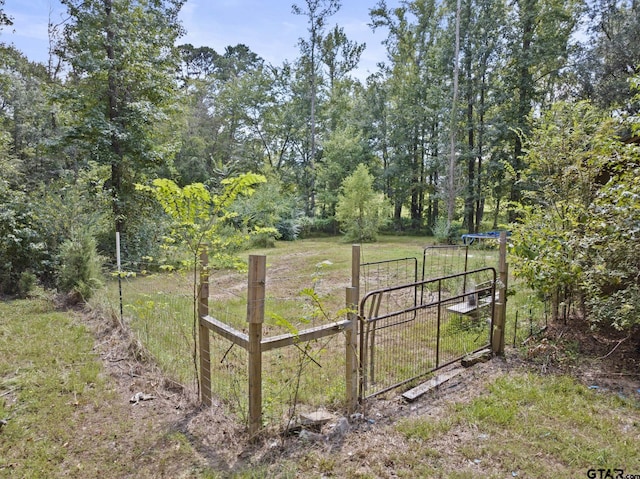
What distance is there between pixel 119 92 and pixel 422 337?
30.2ft

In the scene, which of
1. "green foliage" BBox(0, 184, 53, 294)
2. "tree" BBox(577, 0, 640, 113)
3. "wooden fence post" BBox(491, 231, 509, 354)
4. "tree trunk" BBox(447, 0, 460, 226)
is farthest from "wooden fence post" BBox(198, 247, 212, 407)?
"tree trunk" BBox(447, 0, 460, 226)

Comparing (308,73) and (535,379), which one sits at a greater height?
(308,73)

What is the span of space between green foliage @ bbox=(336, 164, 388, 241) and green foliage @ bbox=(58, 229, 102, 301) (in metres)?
11.2

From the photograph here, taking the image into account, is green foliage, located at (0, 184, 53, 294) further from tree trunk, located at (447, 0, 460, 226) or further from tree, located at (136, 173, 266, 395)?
tree trunk, located at (447, 0, 460, 226)

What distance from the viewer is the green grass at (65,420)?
2.21 metres

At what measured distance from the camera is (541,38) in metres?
14.8

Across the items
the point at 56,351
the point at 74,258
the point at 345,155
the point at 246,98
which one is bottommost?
the point at 56,351

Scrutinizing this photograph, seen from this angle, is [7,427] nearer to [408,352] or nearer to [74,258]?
[408,352]

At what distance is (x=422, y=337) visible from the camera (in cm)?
446

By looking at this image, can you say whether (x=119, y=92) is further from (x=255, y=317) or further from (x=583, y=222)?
(x=583, y=222)

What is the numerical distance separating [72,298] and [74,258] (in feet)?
2.29

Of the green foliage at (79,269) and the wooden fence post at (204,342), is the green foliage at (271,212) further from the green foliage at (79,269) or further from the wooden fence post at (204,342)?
the wooden fence post at (204,342)

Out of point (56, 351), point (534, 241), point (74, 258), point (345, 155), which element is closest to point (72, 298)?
point (74, 258)

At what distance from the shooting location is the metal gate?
3061 millimetres
